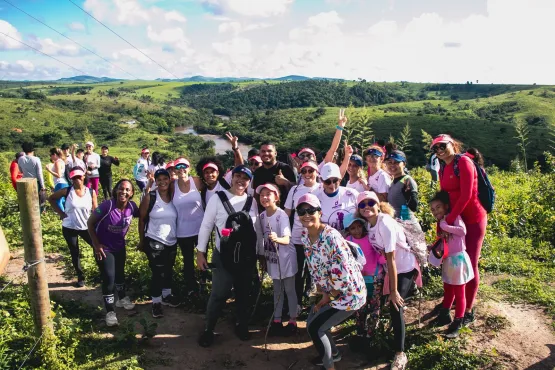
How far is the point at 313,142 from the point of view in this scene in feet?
213

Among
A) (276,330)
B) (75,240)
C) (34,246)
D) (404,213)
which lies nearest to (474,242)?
(404,213)

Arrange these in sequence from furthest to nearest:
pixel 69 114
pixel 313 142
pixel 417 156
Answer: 1. pixel 69 114
2. pixel 313 142
3. pixel 417 156

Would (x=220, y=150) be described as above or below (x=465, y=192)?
below

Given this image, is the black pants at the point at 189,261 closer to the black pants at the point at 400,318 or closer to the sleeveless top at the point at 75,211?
the sleeveless top at the point at 75,211

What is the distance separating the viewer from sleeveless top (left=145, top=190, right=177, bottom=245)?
202 inches

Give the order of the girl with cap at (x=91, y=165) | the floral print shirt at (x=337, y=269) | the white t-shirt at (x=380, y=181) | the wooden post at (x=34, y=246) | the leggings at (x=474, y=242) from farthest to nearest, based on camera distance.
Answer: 1. the girl with cap at (x=91, y=165)
2. the white t-shirt at (x=380, y=181)
3. the leggings at (x=474, y=242)
4. the wooden post at (x=34, y=246)
5. the floral print shirt at (x=337, y=269)

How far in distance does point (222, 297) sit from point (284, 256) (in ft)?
2.87

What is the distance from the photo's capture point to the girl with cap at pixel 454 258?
4.34 metres

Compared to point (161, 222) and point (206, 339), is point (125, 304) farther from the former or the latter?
point (206, 339)

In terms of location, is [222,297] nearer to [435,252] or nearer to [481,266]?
[435,252]

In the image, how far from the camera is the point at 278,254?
4.55m

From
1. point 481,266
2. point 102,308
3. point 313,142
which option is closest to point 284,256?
point 102,308

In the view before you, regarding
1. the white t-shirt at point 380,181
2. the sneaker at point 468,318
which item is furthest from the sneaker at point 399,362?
the white t-shirt at point 380,181

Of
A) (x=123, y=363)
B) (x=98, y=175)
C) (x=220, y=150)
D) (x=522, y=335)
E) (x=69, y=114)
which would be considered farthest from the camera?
(x=69, y=114)
